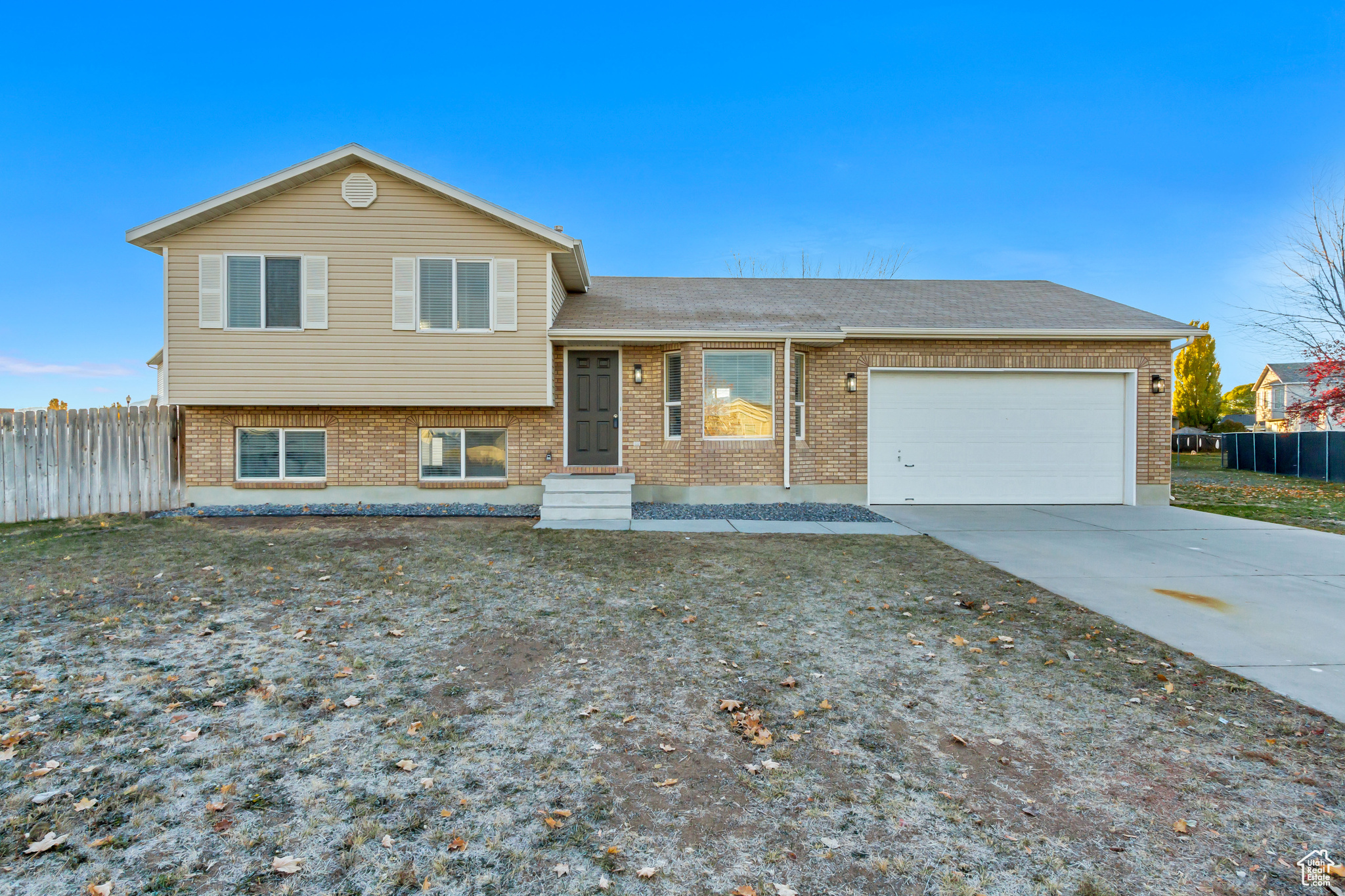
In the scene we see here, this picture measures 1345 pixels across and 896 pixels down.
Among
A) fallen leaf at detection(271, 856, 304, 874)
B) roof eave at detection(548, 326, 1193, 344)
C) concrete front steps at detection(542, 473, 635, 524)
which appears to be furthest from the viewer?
roof eave at detection(548, 326, 1193, 344)

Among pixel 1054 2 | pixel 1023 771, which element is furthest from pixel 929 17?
pixel 1023 771

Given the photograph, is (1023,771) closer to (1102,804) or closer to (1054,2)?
(1102,804)

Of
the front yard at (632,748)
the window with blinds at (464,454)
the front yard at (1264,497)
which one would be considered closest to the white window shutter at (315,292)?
the window with blinds at (464,454)

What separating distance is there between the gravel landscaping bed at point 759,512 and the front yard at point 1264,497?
21.0 ft

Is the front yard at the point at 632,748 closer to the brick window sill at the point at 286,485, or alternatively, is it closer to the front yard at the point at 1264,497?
the brick window sill at the point at 286,485

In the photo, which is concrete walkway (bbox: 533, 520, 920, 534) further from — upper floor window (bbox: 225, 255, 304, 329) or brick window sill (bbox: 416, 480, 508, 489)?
upper floor window (bbox: 225, 255, 304, 329)

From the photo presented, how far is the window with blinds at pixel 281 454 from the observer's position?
10727 millimetres

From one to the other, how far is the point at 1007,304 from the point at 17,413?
1728cm

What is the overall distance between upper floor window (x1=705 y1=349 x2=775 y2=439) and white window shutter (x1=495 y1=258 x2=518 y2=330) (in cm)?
341

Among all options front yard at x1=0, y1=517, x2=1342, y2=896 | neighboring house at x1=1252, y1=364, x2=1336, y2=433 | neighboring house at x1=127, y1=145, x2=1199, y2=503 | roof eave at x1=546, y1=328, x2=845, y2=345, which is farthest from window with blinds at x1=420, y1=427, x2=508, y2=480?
neighboring house at x1=1252, y1=364, x2=1336, y2=433

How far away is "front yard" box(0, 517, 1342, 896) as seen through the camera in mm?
2102

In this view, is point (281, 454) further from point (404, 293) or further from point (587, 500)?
point (587, 500)

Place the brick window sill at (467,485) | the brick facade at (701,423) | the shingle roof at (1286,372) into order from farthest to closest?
the shingle roof at (1286,372) < the brick window sill at (467,485) < the brick facade at (701,423)

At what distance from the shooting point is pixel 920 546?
25.5 feet
